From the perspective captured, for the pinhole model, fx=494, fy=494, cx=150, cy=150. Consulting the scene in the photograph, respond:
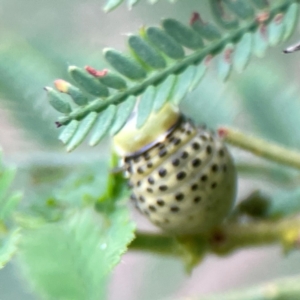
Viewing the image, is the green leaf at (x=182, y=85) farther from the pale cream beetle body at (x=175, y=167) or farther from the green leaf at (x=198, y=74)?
the pale cream beetle body at (x=175, y=167)

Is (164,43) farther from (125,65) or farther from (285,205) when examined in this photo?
(285,205)

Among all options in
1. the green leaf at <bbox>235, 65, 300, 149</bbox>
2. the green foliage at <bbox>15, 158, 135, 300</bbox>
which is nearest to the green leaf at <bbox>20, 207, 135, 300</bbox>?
the green foliage at <bbox>15, 158, 135, 300</bbox>

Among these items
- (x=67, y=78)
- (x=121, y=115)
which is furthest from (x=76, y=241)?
(x=67, y=78)

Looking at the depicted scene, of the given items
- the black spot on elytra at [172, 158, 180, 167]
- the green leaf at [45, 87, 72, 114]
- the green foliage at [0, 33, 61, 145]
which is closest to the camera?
the green leaf at [45, 87, 72, 114]

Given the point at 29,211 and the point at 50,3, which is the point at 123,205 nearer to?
the point at 29,211

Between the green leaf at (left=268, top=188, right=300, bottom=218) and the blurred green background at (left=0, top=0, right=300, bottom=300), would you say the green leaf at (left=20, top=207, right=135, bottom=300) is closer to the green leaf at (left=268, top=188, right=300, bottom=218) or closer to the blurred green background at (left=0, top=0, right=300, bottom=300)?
the blurred green background at (left=0, top=0, right=300, bottom=300)

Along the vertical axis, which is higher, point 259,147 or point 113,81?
point 113,81

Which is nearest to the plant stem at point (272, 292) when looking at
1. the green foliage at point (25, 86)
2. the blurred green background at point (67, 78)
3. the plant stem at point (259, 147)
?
the blurred green background at point (67, 78)
